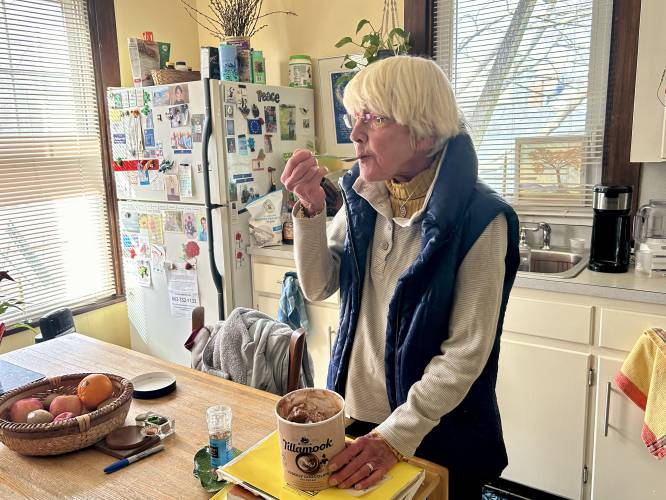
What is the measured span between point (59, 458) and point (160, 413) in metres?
0.23

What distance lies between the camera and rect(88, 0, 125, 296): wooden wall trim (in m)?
2.99

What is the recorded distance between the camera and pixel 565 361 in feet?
6.53

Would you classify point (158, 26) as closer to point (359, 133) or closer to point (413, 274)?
point (359, 133)

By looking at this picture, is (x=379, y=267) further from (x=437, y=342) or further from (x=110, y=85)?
(x=110, y=85)

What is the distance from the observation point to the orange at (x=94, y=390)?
1148 mm

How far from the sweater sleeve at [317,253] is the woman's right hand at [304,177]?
0.04 meters

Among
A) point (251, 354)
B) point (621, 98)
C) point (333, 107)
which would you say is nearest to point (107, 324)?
point (333, 107)

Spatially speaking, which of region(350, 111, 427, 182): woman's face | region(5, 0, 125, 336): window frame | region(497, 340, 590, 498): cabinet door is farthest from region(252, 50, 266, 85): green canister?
region(350, 111, 427, 182): woman's face

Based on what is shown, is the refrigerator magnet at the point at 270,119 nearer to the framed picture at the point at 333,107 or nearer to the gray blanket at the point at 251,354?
the framed picture at the point at 333,107

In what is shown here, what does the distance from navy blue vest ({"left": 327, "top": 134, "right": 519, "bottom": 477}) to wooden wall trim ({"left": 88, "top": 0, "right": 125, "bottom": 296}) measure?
235 cm

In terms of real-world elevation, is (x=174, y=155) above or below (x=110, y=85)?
below

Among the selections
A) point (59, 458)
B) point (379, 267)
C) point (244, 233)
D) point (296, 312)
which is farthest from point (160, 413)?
point (244, 233)

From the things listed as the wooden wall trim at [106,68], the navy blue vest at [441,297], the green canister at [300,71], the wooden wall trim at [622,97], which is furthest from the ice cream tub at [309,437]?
the wooden wall trim at [106,68]

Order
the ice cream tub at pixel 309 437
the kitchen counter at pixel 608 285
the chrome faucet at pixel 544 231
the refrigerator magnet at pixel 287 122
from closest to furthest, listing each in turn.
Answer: the ice cream tub at pixel 309 437 → the kitchen counter at pixel 608 285 → the chrome faucet at pixel 544 231 → the refrigerator magnet at pixel 287 122
